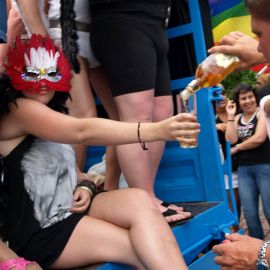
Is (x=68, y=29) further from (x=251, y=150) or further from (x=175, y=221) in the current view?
(x=251, y=150)

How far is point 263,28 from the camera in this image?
6.14ft

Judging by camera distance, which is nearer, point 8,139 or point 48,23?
point 8,139

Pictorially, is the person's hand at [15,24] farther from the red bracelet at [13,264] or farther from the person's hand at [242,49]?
the red bracelet at [13,264]

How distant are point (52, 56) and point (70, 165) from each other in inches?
19.2

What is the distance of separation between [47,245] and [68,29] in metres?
1.16

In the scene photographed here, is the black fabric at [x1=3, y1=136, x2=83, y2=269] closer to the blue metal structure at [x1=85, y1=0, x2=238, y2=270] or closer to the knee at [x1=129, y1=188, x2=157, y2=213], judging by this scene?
the knee at [x1=129, y1=188, x2=157, y2=213]

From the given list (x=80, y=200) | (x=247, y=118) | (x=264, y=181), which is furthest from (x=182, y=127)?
(x=247, y=118)

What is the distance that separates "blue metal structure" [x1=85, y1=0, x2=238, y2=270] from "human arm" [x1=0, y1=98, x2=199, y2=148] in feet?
2.29

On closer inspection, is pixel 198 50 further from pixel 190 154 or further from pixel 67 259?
pixel 67 259

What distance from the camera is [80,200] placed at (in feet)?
7.43

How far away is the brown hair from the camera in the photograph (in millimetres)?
1825

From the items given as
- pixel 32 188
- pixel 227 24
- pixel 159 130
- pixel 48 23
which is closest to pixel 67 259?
pixel 32 188

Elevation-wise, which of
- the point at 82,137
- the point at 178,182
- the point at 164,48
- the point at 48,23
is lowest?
the point at 178,182

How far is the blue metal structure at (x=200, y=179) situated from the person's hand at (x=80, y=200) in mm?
545
